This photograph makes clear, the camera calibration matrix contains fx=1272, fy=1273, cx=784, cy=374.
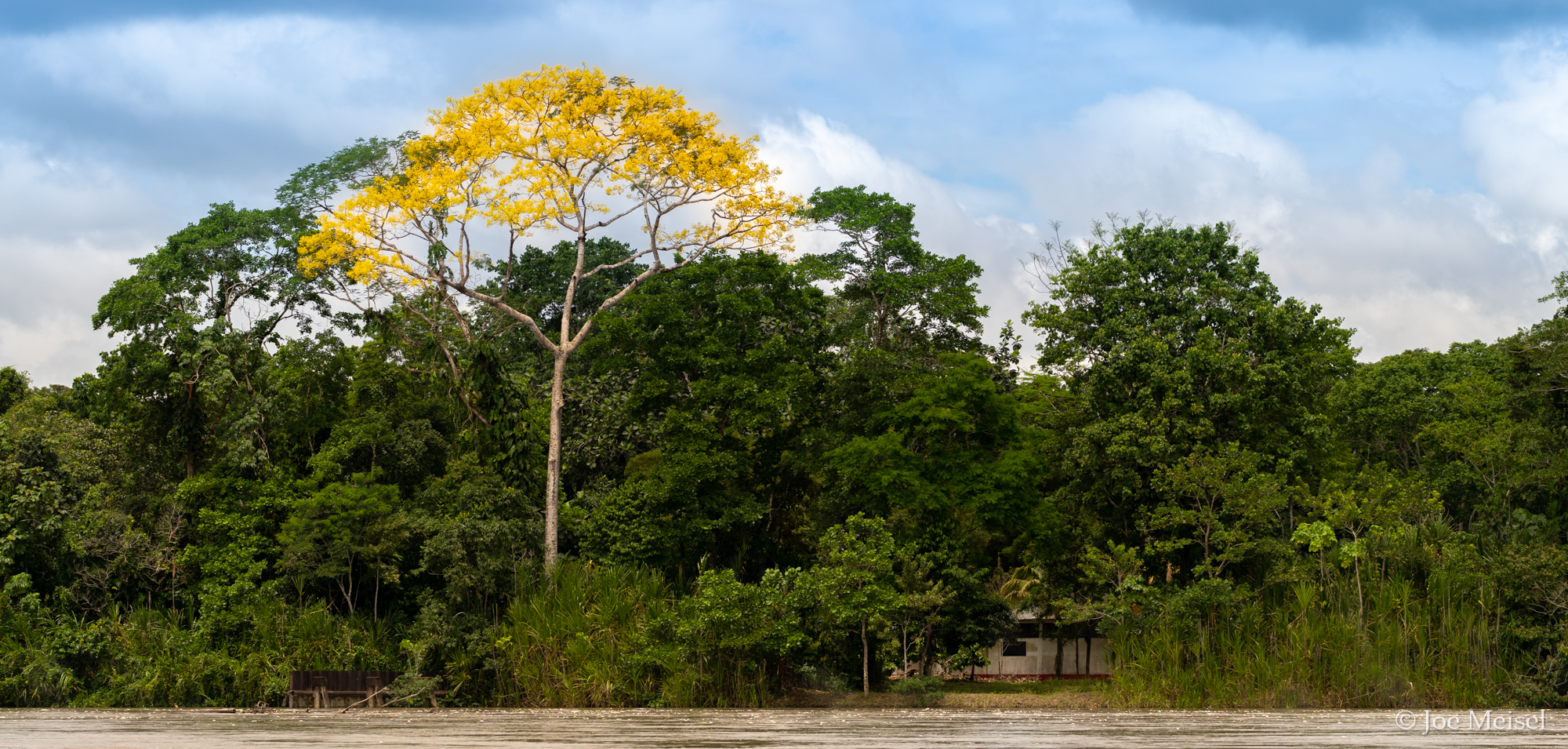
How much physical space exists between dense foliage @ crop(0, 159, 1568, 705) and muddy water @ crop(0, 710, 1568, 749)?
283cm

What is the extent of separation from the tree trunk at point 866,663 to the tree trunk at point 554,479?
23.8ft

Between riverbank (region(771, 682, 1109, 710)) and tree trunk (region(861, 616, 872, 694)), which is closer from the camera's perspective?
riverbank (region(771, 682, 1109, 710))

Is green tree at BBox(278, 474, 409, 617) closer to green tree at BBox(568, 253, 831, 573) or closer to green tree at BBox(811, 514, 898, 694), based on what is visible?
green tree at BBox(568, 253, 831, 573)

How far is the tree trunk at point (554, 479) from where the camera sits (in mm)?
29766

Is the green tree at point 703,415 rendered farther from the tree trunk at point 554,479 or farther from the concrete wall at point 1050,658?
the concrete wall at point 1050,658

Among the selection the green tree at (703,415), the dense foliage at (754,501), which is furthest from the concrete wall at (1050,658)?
the green tree at (703,415)

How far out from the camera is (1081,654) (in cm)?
3994

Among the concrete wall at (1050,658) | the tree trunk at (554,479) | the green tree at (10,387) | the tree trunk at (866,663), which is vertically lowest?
the concrete wall at (1050,658)

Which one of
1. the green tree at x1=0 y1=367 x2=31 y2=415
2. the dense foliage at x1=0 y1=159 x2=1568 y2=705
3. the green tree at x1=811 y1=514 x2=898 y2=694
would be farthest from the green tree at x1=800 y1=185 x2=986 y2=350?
the green tree at x1=0 y1=367 x2=31 y2=415

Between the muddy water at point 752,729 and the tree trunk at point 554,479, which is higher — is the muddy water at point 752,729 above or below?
below

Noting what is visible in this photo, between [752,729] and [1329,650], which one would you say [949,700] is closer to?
[1329,650]

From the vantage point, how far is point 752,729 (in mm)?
16078

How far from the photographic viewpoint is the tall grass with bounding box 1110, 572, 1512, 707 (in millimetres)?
24578

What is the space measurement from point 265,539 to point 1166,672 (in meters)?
20.5
